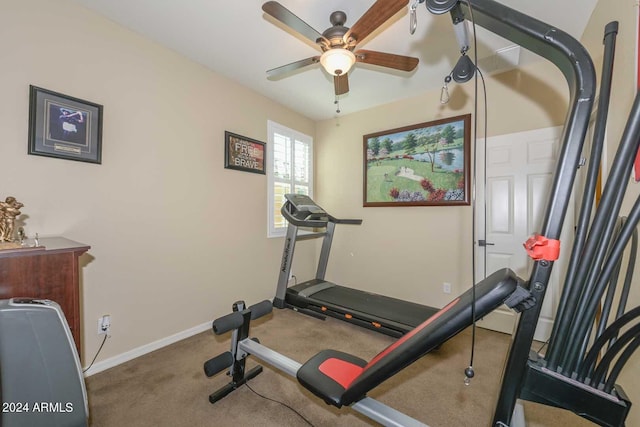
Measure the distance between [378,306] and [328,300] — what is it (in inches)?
21.2

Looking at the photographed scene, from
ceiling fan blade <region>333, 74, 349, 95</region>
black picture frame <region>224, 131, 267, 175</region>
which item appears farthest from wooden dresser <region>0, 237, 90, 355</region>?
ceiling fan blade <region>333, 74, 349, 95</region>

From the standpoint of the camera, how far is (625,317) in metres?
0.74

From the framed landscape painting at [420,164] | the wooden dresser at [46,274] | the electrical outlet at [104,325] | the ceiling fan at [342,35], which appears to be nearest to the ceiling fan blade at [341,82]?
the ceiling fan at [342,35]

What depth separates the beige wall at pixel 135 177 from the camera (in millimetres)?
1773

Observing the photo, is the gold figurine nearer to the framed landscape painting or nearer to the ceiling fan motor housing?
the ceiling fan motor housing

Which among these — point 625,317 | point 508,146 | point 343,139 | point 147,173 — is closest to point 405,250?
point 508,146

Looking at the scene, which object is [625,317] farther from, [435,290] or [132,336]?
[132,336]

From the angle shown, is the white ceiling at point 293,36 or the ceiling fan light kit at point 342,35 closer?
the ceiling fan light kit at point 342,35

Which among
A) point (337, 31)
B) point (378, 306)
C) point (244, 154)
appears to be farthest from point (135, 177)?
point (378, 306)

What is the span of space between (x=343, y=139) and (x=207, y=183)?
2.07 meters

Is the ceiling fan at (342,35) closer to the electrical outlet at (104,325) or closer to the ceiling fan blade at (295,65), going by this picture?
the ceiling fan blade at (295,65)

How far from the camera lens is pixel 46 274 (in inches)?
55.7

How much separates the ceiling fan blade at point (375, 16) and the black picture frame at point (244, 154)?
5.52 ft

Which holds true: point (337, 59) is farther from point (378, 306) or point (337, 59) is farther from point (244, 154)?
point (378, 306)
